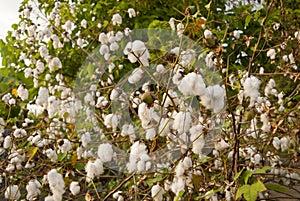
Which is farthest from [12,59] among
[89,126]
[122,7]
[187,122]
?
[187,122]

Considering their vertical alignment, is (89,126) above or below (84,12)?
below

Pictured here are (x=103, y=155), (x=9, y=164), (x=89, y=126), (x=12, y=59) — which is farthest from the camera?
(x=12, y=59)

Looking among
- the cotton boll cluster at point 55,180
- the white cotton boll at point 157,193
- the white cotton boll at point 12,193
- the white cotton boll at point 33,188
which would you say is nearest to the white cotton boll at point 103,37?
the white cotton boll at point 12,193

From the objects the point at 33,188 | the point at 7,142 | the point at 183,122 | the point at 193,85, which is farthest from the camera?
the point at 7,142

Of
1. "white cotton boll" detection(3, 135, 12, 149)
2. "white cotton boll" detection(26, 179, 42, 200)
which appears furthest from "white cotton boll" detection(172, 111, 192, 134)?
"white cotton boll" detection(3, 135, 12, 149)

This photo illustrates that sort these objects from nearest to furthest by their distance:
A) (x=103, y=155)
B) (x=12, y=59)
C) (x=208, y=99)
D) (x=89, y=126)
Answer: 1. (x=208, y=99)
2. (x=103, y=155)
3. (x=89, y=126)
4. (x=12, y=59)

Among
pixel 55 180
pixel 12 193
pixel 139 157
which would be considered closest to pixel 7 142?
pixel 12 193

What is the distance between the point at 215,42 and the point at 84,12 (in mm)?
3106

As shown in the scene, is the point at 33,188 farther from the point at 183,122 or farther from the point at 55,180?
the point at 183,122

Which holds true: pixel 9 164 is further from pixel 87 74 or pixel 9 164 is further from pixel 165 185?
pixel 87 74

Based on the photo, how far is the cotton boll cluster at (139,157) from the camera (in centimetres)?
133

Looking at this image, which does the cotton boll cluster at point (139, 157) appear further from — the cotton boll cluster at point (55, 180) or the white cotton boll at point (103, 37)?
the white cotton boll at point (103, 37)

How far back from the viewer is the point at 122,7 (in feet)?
12.8

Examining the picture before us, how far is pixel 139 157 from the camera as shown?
1365 mm
